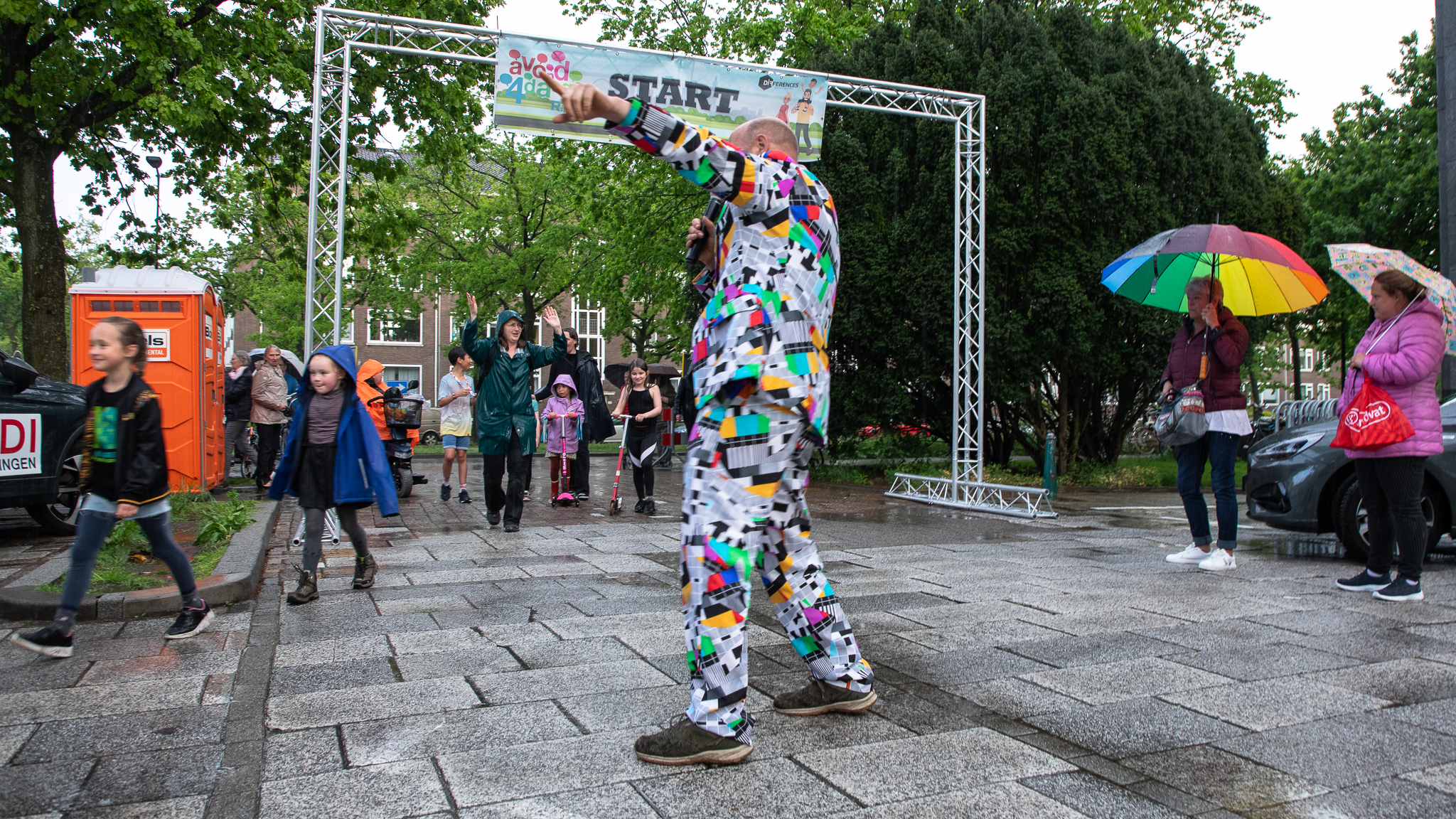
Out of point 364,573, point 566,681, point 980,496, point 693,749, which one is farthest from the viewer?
point 980,496

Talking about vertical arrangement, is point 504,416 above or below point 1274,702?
above

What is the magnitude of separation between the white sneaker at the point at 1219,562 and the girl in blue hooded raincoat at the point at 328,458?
16.2ft

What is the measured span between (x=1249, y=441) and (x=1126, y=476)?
34.0ft

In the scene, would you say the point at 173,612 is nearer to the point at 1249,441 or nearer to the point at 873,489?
the point at 873,489

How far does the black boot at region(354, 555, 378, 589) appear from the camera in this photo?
581 centimetres

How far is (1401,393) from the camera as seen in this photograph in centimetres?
536

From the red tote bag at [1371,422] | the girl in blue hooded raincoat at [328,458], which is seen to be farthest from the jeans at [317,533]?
the red tote bag at [1371,422]

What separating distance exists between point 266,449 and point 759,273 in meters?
11.0

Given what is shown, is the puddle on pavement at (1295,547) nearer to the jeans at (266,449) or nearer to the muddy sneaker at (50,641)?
the muddy sneaker at (50,641)

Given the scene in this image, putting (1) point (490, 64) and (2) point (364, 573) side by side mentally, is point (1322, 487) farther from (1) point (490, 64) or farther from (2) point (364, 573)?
(1) point (490, 64)

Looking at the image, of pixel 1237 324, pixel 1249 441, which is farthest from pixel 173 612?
pixel 1249 441

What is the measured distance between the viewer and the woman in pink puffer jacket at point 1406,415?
208 inches

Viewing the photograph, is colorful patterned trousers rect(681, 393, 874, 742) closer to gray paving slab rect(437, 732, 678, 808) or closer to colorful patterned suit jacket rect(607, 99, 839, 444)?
colorful patterned suit jacket rect(607, 99, 839, 444)

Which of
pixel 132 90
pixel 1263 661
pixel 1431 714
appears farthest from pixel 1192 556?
pixel 132 90
